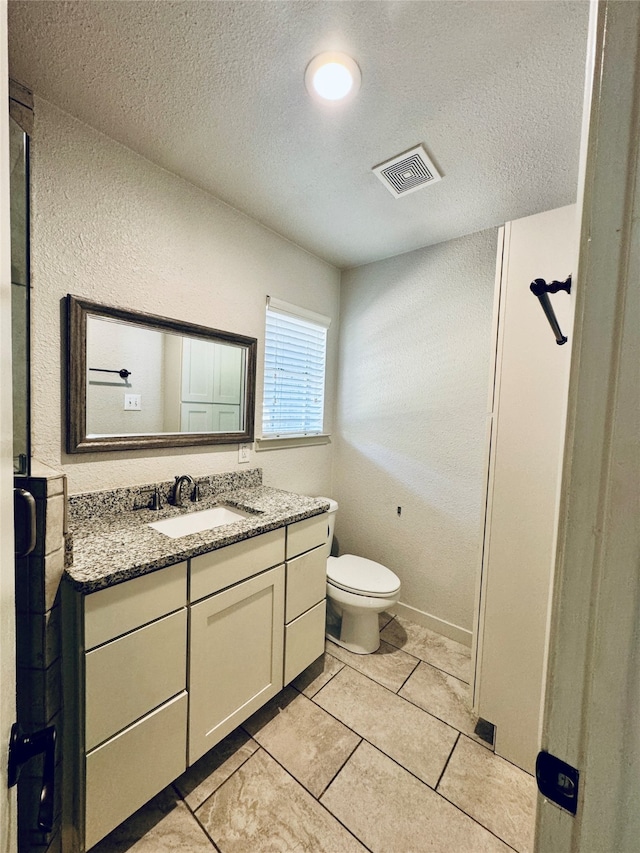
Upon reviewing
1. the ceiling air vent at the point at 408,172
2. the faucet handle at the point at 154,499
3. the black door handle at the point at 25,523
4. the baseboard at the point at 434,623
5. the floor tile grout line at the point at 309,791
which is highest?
the ceiling air vent at the point at 408,172

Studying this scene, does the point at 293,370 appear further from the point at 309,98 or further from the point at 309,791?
the point at 309,791

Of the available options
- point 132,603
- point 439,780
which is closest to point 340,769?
point 439,780

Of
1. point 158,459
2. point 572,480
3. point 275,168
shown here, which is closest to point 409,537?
point 158,459

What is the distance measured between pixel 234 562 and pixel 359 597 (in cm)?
85

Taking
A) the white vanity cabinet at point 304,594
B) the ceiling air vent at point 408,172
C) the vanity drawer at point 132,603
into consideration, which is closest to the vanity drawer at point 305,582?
the white vanity cabinet at point 304,594

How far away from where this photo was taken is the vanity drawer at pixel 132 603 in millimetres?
947

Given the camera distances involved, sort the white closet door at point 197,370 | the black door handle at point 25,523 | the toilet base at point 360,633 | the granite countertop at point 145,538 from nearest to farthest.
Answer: the black door handle at point 25,523 → the granite countertop at point 145,538 → the white closet door at point 197,370 → the toilet base at point 360,633

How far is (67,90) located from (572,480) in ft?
6.21

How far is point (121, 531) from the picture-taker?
130 centimetres

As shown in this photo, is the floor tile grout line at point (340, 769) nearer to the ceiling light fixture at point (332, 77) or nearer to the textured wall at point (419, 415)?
the textured wall at point (419, 415)

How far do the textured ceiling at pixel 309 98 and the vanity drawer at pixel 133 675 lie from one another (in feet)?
5.93

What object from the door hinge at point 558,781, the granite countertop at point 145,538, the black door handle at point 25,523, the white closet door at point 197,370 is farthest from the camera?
the white closet door at point 197,370

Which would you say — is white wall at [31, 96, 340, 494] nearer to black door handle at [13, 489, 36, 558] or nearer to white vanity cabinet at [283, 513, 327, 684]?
black door handle at [13, 489, 36, 558]

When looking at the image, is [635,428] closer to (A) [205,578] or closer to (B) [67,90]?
(A) [205,578]
